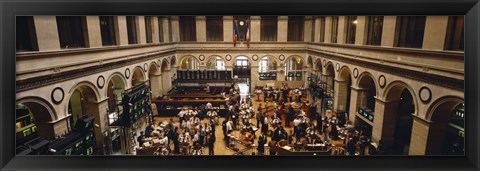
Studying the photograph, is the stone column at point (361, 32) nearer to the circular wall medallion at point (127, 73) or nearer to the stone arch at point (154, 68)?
the circular wall medallion at point (127, 73)

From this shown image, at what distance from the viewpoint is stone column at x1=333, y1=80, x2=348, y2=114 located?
15.1m

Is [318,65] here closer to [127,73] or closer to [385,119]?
[385,119]

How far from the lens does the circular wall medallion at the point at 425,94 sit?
24.5ft

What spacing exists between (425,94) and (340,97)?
25.1ft

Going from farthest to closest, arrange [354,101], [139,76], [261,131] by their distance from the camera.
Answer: [139,76]
[354,101]
[261,131]

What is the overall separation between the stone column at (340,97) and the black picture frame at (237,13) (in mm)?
12175

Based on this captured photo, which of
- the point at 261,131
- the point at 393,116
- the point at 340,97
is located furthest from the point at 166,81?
the point at 393,116

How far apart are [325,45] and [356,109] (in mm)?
5778

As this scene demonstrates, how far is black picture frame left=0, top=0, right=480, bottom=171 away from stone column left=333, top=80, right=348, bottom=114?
1217cm

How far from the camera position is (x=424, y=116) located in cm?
782

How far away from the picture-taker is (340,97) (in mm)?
15242

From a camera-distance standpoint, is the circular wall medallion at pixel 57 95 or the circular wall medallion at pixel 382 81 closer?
the circular wall medallion at pixel 57 95

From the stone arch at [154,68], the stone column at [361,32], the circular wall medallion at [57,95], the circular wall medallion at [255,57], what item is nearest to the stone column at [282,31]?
the circular wall medallion at [255,57]

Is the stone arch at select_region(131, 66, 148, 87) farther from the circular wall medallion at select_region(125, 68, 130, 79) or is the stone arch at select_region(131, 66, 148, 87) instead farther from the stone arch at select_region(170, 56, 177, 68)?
the stone arch at select_region(170, 56, 177, 68)
